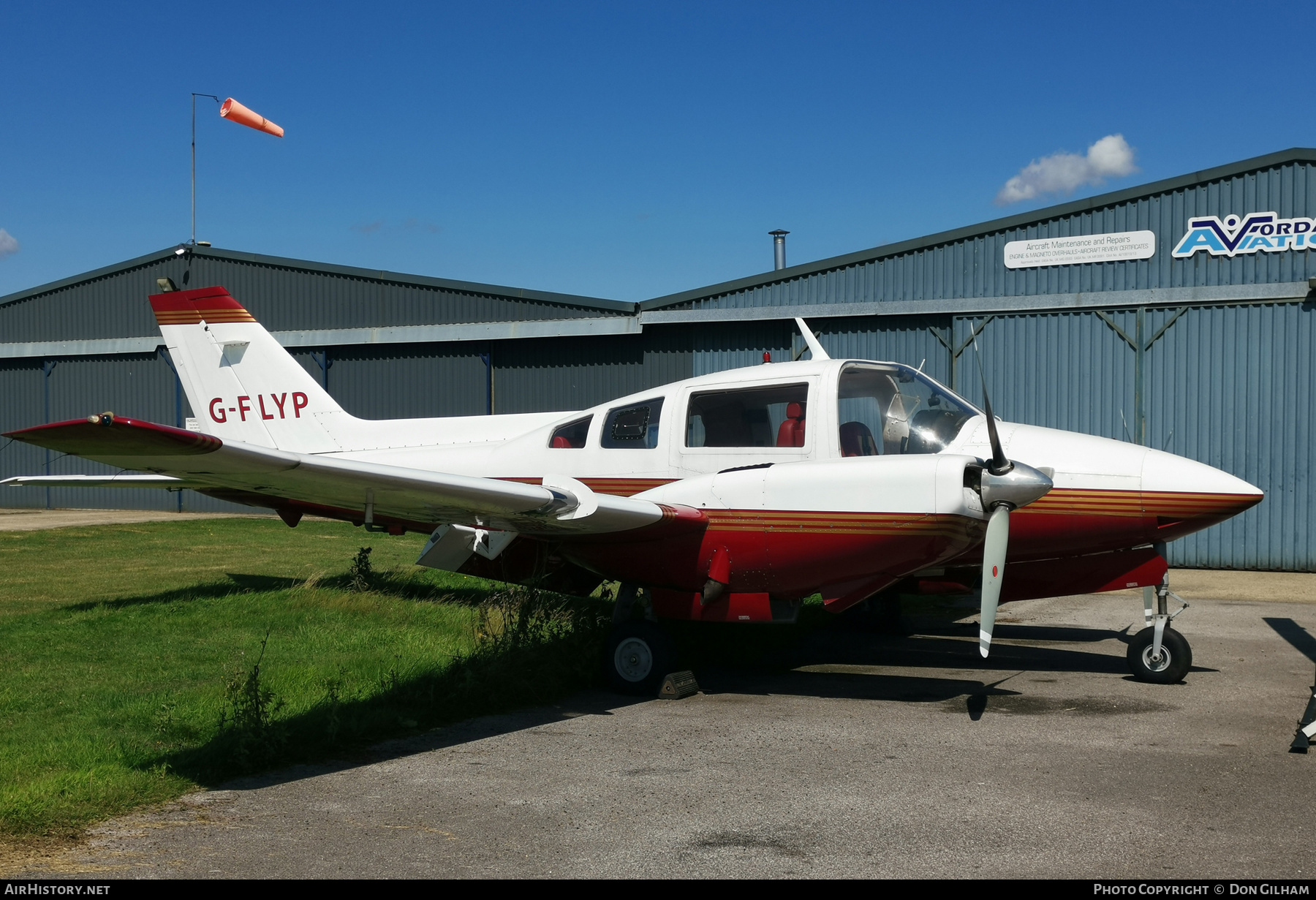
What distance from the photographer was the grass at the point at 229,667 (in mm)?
5781

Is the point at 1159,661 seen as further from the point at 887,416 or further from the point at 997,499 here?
the point at 887,416

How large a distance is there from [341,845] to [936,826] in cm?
274

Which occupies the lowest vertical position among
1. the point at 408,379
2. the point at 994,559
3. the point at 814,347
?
the point at 994,559

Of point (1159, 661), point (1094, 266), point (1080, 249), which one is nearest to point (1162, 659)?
point (1159, 661)

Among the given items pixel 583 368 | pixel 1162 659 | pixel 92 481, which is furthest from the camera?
pixel 583 368

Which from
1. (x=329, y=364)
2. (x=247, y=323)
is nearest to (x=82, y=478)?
(x=247, y=323)

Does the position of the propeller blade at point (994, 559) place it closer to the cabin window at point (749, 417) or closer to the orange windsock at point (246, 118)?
the cabin window at point (749, 417)

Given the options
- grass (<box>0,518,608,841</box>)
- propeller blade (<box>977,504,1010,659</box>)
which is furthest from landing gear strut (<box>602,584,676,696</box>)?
propeller blade (<box>977,504,1010,659</box>)

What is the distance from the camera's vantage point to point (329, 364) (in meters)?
22.9

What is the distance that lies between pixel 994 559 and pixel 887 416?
1.55 m

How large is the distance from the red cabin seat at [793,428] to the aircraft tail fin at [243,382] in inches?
197

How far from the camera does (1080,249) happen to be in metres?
16.2
